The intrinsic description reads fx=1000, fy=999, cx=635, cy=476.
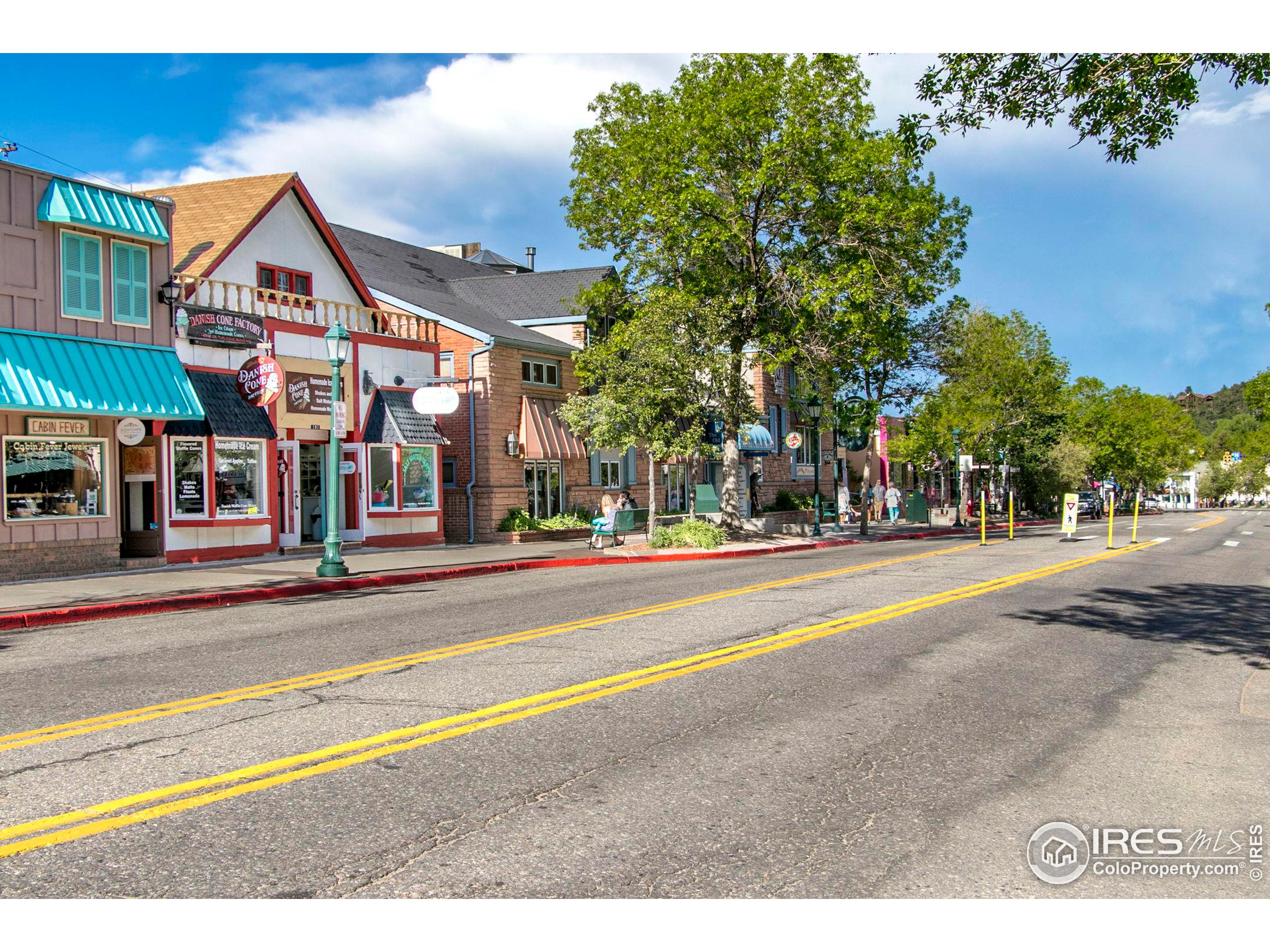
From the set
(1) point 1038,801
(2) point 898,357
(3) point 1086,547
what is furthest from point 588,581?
(2) point 898,357

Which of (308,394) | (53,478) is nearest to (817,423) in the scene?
(308,394)

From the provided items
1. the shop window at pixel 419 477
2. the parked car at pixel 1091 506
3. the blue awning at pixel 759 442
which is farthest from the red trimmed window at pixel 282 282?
the parked car at pixel 1091 506

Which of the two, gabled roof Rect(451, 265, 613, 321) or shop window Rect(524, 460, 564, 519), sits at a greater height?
gabled roof Rect(451, 265, 613, 321)

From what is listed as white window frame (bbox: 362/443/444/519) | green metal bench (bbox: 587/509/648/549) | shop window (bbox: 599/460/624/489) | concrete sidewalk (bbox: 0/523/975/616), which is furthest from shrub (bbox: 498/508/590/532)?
shop window (bbox: 599/460/624/489)

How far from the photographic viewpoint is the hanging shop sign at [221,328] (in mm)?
21109

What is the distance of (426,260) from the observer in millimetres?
37125

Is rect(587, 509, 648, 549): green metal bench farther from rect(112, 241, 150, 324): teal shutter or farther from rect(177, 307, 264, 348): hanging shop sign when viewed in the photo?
rect(112, 241, 150, 324): teal shutter

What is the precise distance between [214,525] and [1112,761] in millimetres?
19631

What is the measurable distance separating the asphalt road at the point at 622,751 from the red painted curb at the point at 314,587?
166 centimetres

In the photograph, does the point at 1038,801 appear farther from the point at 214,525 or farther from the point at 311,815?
the point at 214,525

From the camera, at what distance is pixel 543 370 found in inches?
1264

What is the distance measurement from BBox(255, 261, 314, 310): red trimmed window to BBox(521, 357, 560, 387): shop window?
24.6ft

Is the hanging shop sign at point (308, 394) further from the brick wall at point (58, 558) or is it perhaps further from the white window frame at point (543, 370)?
the white window frame at point (543, 370)

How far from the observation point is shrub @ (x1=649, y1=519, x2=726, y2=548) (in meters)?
25.6
